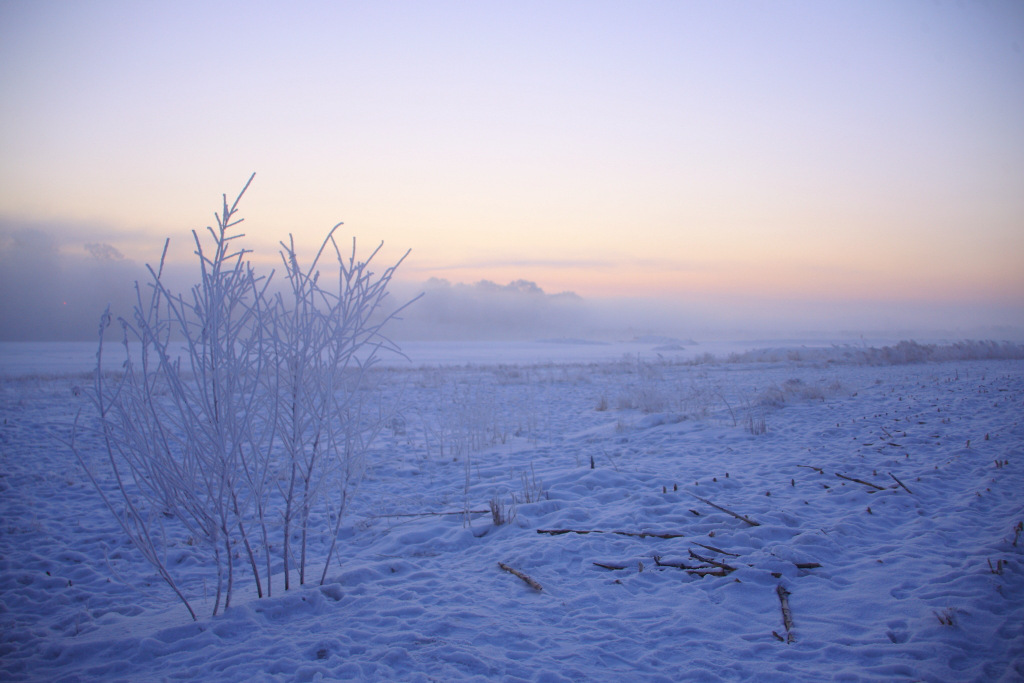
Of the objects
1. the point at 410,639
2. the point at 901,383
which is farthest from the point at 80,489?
the point at 901,383

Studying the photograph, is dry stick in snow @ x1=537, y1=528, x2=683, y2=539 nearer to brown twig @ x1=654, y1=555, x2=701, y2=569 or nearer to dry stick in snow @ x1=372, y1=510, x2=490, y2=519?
brown twig @ x1=654, y1=555, x2=701, y2=569

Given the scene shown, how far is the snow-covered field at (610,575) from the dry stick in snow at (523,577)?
52 millimetres

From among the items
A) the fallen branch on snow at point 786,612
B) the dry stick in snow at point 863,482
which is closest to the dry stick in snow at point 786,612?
the fallen branch on snow at point 786,612

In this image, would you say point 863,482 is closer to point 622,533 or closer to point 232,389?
point 622,533

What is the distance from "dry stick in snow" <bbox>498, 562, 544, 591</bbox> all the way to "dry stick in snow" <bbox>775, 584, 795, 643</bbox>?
1567 mm

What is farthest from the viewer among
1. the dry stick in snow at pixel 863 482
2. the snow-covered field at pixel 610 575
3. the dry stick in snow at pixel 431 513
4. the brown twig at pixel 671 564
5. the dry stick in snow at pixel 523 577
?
the dry stick in snow at pixel 431 513

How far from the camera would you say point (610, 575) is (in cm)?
368

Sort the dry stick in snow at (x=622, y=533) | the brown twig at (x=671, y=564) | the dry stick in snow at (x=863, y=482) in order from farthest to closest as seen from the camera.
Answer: the dry stick in snow at (x=863, y=482), the dry stick in snow at (x=622, y=533), the brown twig at (x=671, y=564)

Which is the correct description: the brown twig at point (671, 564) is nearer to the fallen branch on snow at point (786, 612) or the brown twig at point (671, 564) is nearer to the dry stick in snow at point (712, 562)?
the dry stick in snow at point (712, 562)

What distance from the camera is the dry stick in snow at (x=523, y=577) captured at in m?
3.52

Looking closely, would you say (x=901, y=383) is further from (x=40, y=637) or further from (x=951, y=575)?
(x=40, y=637)

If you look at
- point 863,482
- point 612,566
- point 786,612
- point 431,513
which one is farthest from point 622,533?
point 863,482

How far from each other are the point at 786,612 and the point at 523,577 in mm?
1760

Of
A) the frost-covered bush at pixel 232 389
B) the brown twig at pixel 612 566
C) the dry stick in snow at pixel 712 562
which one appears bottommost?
the brown twig at pixel 612 566
